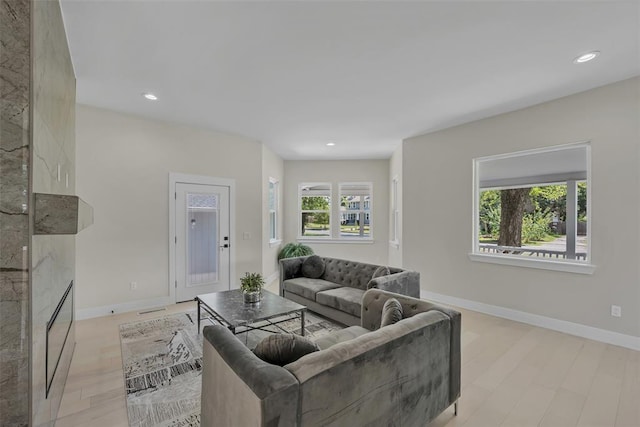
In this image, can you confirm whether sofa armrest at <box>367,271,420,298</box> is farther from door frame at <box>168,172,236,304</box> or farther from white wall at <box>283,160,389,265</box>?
white wall at <box>283,160,389,265</box>

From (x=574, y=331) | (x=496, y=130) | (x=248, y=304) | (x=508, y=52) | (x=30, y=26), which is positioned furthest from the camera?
(x=496, y=130)

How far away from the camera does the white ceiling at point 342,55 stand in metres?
2.02

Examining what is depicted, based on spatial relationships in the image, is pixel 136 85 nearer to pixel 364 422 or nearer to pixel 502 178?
pixel 364 422

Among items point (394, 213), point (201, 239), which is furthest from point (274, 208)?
point (394, 213)

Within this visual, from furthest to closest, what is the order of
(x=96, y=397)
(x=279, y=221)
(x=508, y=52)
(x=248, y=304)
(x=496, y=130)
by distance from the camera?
(x=279, y=221) → (x=496, y=130) → (x=248, y=304) → (x=508, y=52) → (x=96, y=397)

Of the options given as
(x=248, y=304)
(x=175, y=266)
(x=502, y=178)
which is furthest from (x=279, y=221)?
(x=502, y=178)

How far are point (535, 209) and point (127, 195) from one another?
5.71 meters

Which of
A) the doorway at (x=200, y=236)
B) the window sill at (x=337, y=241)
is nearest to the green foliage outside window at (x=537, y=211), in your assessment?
the window sill at (x=337, y=241)

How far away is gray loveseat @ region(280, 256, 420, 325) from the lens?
3.30m

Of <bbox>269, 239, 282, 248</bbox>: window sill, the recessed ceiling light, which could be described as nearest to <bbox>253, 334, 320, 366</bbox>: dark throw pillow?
the recessed ceiling light

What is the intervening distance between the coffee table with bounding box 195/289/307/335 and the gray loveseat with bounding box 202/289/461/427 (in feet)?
3.12

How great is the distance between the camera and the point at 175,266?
445 centimetres

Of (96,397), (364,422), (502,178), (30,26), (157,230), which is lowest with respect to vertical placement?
(96,397)

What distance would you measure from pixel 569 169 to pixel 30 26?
494 cm
